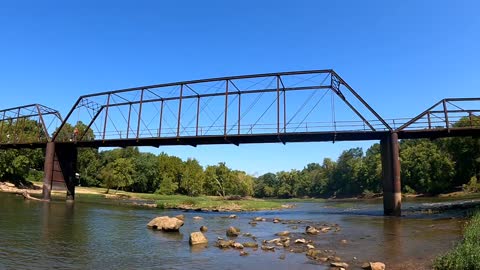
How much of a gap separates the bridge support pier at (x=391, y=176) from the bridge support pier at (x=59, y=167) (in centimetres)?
5468

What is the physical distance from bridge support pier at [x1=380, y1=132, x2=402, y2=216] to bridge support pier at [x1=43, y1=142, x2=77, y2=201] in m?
54.7

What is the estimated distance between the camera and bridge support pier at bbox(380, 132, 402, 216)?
1932 inches

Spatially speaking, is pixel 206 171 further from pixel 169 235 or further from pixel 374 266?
pixel 374 266

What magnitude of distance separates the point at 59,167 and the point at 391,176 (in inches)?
2247

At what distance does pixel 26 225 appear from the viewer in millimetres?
34406

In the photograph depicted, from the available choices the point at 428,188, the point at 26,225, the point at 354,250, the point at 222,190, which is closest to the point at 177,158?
the point at 222,190

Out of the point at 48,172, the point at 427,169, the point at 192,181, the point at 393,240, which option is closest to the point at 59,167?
the point at 48,172

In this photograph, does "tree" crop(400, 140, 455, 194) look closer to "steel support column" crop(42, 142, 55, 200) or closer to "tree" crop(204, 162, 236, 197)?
"tree" crop(204, 162, 236, 197)

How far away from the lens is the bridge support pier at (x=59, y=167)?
231ft

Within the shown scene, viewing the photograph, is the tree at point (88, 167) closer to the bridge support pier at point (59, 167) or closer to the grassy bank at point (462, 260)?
the bridge support pier at point (59, 167)

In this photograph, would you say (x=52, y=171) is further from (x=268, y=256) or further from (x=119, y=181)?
(x=268, y=256)

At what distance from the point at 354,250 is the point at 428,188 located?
118 m

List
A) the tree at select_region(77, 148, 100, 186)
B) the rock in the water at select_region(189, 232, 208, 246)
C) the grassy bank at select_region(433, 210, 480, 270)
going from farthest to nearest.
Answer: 1. the tree at select_region(77, 148, 100, 186)
2. the rock in the water at select_region(189, 232, 208, 246)
3. the grassy bank at select_region(433, 210, 480, 270)

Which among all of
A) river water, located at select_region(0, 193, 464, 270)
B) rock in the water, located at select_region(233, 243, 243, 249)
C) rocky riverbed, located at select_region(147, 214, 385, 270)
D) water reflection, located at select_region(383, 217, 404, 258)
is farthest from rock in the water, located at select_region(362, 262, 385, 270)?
rock in the water, located at select_region(233, 243, 243, 249)
